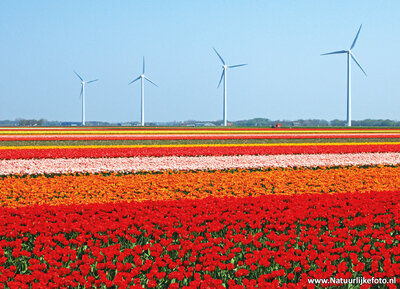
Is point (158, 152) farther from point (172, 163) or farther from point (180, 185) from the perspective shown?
point (180, 185)

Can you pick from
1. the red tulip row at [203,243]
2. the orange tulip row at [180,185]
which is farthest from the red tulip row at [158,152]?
the red tulip row at [203,243]

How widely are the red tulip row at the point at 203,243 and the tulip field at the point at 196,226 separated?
0.02 m

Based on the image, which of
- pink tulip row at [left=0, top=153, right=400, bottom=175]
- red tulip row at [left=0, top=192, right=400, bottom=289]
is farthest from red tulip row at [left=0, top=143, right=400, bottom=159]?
red tulip row at [left=0, top=192, right=400, bottom=289]

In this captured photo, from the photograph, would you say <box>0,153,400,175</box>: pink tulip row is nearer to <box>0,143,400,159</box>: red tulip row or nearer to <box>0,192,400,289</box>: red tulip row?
<box>0,143,400,159</box>: red tulip row

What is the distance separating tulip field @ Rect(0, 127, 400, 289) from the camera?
21.4ft

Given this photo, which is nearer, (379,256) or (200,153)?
(379,256)

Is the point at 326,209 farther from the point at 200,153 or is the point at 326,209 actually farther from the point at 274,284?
the point at 200,153

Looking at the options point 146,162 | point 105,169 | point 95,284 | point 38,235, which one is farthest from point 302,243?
point 146,162

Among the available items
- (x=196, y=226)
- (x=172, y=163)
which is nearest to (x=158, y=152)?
(x=172, y=163)

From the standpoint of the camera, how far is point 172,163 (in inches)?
846

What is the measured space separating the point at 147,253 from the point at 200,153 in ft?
57.8

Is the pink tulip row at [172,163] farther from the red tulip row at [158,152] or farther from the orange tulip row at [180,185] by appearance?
the red tulip row at [158,152]

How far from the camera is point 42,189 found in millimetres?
14547

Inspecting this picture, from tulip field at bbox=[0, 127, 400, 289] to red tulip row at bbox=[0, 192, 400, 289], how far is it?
2 centimetres
